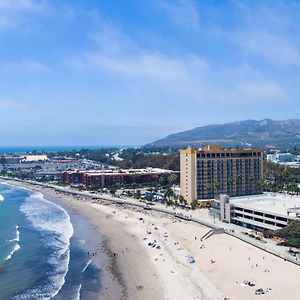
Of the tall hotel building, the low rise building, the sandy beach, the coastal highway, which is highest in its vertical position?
the tall hotel building

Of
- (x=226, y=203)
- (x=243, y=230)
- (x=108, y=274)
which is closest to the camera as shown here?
(x=108, y=274)

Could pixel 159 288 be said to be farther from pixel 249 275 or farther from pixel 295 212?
pixel 295 212

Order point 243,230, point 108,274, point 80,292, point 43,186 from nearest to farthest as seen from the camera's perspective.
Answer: point 80,292 → point 108,274 → point 243,230 → point 43,186

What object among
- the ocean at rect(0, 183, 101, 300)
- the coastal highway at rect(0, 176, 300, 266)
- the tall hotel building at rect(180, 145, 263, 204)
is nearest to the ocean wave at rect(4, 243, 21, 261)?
the ocean at rect(0, 183, 101, 300)

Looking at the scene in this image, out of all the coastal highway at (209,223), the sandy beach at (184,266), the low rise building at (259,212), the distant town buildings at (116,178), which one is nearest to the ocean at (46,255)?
the sandy beach at (184,266)

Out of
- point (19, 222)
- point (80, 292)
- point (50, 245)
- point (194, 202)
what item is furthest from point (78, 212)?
point (80, 292)

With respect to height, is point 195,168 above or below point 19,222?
above

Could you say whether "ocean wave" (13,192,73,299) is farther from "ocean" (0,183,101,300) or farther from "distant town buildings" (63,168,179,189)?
"distant town buildings" (63,168,179,189)

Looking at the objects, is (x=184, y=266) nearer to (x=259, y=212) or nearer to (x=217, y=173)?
(x=259, y=212)
